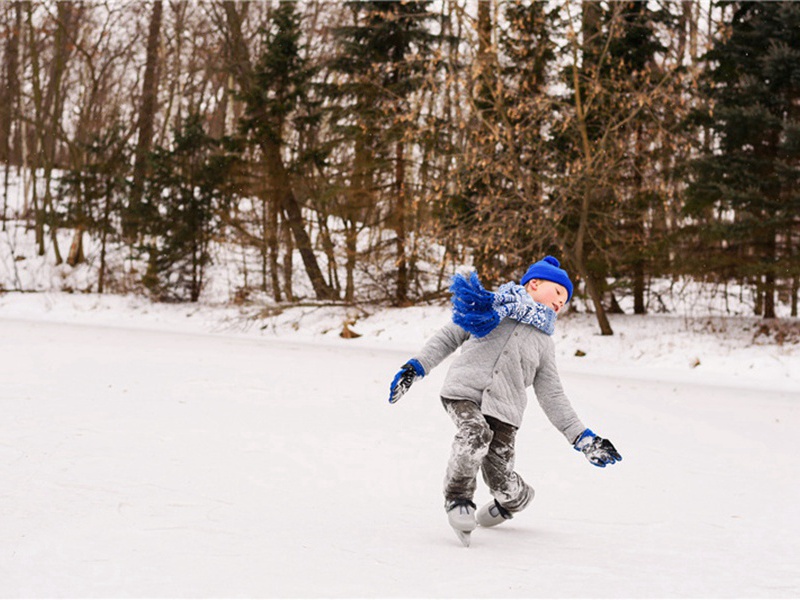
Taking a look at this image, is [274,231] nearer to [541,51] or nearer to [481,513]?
[541,51]

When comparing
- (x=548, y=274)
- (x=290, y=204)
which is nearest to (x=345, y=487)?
(x=548, y=274)

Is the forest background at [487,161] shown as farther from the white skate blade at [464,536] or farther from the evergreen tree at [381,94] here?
the white skate blade at [464,536]

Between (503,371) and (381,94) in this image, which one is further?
(381,94)

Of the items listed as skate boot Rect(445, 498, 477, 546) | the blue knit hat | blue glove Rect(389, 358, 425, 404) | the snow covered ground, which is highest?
the blue knit hat

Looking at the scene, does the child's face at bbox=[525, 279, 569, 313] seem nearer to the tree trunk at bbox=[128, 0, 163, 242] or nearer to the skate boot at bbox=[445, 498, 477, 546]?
the skate boot at bbox=[445, 498, 477, 546]

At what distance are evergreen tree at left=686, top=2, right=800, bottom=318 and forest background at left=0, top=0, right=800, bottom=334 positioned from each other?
4 centimetres

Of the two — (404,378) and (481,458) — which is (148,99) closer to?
(404,378)

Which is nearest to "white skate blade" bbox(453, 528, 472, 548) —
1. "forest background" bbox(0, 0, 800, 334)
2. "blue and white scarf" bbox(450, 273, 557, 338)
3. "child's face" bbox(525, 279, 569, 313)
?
"blue and white scarf" bbox(450, 273, 557, 338)

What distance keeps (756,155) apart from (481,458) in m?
14.4

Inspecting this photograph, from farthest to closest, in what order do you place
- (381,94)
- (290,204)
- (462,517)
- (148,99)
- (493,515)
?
(148,99), (290,204), (381,94), (493,515), (462,517)

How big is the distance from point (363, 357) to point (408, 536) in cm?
1040

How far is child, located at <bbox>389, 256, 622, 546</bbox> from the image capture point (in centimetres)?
432

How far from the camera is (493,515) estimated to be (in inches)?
189

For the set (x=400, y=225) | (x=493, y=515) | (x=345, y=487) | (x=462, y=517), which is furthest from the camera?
(x=400, y=225)
